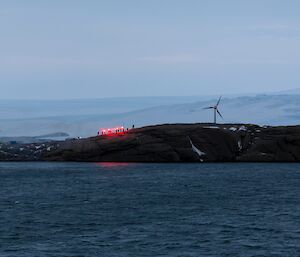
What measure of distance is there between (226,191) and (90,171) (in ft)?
216

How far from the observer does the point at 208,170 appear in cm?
19212

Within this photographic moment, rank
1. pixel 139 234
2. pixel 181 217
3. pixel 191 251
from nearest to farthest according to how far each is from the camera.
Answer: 1. pixel 191 251
2. pixel 139 234
3. pixel 181 217

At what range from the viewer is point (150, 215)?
316 ft

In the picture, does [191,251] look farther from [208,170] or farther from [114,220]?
[208,170]

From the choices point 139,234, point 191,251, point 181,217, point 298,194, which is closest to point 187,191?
point 298,194

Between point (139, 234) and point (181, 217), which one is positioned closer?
point (139, 234)

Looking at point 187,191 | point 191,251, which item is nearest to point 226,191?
point 187,191

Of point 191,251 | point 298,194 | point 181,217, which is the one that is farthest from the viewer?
point 298,194

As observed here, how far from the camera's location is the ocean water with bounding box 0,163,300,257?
71.9m

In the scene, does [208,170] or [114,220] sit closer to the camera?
[114,220]

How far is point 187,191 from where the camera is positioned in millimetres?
132750

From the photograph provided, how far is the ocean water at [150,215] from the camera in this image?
71.9m

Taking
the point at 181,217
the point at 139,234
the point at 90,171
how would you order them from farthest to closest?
the point at 90,171
the point at 181,217
the point at 139,234

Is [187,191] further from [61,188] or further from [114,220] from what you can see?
[114,220]
